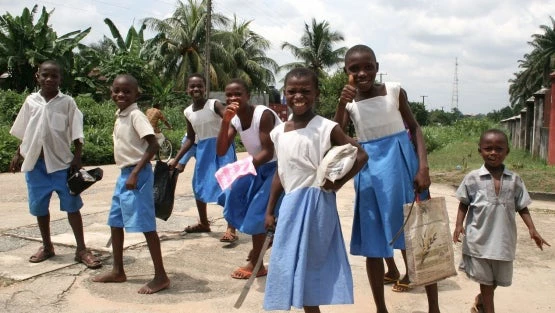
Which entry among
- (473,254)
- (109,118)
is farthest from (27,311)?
(109,118)

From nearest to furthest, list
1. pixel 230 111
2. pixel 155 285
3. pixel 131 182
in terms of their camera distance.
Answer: pixel 230 111 < pixel 131 182 < pixel 155 285

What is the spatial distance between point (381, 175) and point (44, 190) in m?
2.85

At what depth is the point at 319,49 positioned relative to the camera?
135 feet

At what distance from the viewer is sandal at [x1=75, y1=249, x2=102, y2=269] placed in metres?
4.26

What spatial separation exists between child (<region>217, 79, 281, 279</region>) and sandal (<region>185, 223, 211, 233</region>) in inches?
57.1

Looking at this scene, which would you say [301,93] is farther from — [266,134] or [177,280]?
[177,280]

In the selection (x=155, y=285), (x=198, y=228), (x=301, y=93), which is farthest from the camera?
(x=198, y=228)

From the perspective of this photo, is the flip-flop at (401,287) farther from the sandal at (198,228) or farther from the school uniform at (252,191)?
the sandal at (198,228)

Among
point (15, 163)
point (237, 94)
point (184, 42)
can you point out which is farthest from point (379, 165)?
point (184, 42)

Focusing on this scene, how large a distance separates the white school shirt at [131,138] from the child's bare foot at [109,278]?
0.83m

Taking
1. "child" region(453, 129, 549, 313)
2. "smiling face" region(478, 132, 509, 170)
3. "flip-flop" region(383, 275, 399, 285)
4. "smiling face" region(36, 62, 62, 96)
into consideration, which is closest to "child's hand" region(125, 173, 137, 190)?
"smiling face" region(36, 62, 62, 96)

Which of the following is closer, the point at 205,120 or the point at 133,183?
the point at 133,183

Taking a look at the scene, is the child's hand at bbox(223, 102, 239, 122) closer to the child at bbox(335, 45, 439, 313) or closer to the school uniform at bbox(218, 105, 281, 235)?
the school uniform at bbox(218, 105, 281, 235)

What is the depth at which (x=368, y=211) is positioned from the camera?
309 cm
